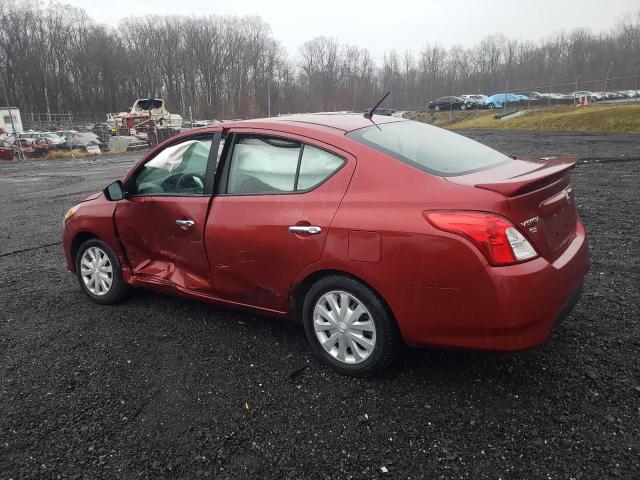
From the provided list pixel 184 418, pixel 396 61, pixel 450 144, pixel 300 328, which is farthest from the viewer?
pixel 396 61

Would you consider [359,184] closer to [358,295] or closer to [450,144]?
[358,295]

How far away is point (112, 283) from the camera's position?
14.3ft

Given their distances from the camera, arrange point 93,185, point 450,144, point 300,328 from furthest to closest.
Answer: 1. point 93,185
2. point 300,328
3. point 450,144

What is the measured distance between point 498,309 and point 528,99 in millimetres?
48733

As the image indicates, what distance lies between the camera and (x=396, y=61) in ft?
324

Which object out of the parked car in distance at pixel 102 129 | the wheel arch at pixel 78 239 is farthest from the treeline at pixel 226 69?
the wheel arch at pixel 78 239

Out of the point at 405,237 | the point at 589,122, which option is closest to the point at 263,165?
the point at 405,237

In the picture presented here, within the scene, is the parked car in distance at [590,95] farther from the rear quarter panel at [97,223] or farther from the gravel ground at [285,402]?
the rear quarter panel at [97,223]

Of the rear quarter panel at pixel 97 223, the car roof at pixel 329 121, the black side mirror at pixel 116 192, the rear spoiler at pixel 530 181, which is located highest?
the car roof at pixel 329 121

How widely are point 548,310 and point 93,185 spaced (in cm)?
1438

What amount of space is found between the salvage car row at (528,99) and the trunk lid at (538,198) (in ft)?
146

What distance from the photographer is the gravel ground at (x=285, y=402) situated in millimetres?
2389

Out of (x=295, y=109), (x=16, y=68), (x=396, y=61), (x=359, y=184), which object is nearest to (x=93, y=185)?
(x=359, y=184)

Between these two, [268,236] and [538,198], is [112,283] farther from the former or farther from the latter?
[538,198]
